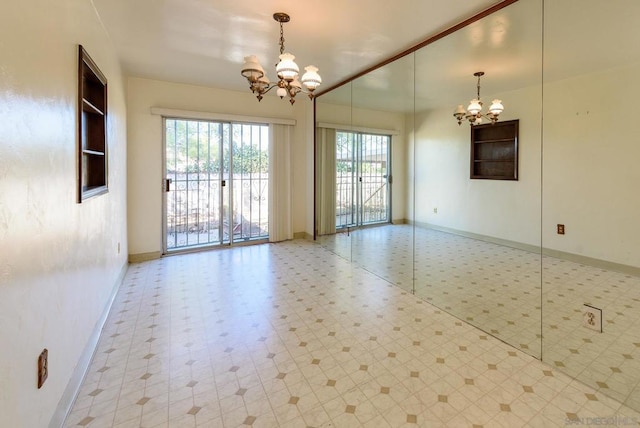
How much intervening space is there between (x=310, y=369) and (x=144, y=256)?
381 cm

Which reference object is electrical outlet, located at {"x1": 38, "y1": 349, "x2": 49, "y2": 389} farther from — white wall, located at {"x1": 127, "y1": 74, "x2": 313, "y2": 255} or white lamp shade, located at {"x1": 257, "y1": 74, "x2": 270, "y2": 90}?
white wall, located at {"x1": 127, "y1": 74, "x2": 313, "y2": 255}

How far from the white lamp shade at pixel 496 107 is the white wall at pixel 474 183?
47 mm

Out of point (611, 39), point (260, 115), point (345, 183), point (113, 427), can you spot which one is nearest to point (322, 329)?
point (113, 427)

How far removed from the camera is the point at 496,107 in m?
2.78

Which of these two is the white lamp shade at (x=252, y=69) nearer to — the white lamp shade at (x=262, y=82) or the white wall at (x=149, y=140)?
the white lamp shade at (x=262, y=82)

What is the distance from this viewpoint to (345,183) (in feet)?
16.4

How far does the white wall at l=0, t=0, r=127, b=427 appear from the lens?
1188 millimetres

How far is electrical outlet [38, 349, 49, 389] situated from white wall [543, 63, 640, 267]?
3390 millimetres

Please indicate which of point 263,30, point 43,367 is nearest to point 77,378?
point 43,367

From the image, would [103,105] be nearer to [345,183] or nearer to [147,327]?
[147,327]

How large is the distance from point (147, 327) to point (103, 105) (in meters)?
2.11

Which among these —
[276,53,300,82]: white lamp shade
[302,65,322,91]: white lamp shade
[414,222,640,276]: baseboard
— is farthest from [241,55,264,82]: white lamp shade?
[414,222,640,276]: baseboard

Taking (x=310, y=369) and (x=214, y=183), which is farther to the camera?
(x=214, y=183)

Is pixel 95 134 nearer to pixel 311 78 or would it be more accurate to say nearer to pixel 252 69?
pixel 252 69
